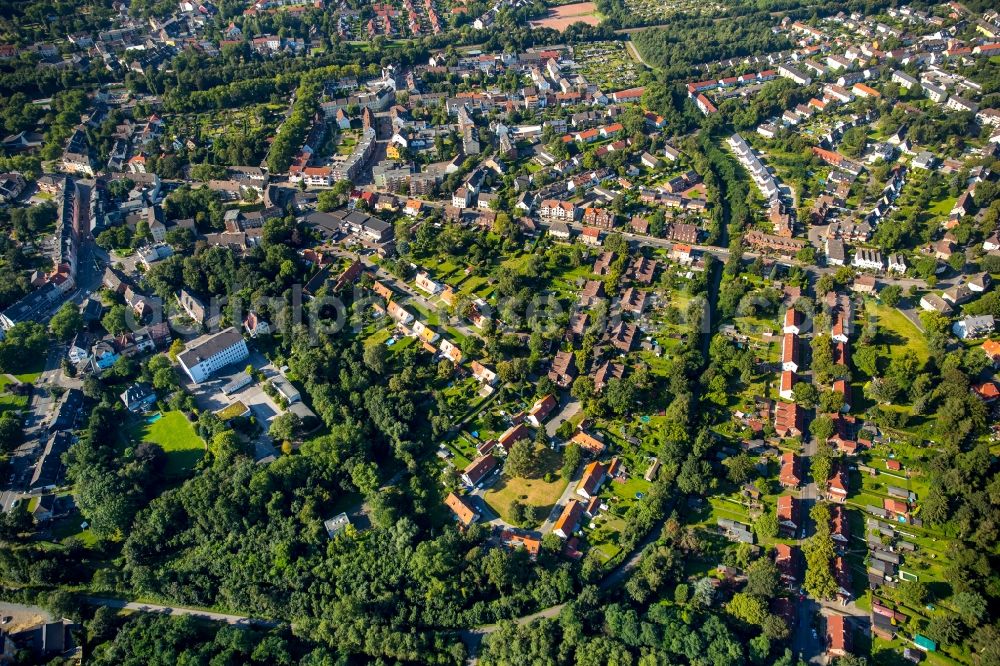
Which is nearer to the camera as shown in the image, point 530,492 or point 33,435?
point 530,492

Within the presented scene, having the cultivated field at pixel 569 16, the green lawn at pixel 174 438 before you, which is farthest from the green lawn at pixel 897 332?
the cultivated field at pixel 569 16

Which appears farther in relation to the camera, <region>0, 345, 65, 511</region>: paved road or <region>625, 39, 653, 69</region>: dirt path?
<region>625, 39, 653, 69</region>: dirt path

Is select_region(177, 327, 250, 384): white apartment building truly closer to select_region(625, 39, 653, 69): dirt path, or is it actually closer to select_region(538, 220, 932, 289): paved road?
select_region(538, 220, 932, 289): paved road

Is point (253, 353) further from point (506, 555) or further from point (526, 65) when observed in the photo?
point (526, 65)

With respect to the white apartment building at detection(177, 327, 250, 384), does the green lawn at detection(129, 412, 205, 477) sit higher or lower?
lower

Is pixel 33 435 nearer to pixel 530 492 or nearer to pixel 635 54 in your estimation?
pixel 530 492

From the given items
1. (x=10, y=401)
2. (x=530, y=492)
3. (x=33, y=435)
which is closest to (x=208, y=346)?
(x=33, y=435)

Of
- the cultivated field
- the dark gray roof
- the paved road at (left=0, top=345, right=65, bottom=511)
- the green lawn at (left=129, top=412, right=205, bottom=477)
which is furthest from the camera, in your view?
the cultivated field

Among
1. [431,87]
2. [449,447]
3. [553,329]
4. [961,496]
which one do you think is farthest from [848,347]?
[431,87]

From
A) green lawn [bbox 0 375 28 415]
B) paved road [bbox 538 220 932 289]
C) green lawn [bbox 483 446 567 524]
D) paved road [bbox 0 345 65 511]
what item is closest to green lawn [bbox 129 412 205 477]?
paved road [bbox 0 345 65 511]

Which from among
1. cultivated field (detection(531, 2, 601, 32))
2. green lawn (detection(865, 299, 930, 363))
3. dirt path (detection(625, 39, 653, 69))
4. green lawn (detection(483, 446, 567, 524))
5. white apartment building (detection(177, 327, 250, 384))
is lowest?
green lawn (detection(483, 446, 567, 524))
